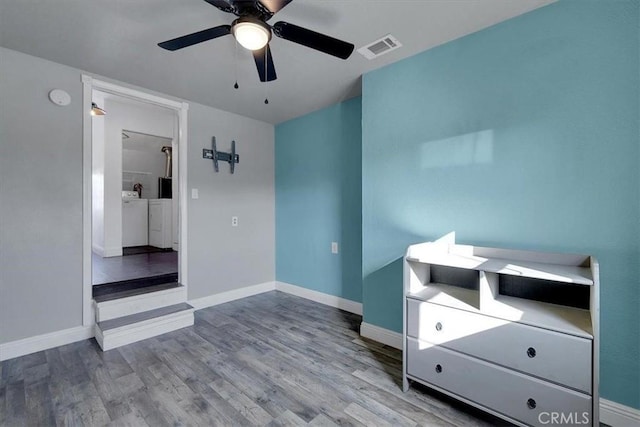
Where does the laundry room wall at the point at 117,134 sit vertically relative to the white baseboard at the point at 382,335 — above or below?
above

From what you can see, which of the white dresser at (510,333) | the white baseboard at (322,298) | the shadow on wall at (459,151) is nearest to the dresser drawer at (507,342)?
the white dresser at (510,333)

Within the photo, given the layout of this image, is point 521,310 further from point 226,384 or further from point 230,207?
point 230,207

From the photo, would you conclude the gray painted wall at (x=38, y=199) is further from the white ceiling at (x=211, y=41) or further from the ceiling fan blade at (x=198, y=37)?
the ceiling fan blade at (x=198, y=37)

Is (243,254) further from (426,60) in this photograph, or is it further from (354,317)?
(426,60)

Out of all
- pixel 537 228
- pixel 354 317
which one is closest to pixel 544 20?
pixel 537 228

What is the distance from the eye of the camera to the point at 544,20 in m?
1.67

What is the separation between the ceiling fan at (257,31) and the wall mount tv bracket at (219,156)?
70.4 inches

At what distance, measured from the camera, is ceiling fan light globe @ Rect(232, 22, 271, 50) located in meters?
1.45

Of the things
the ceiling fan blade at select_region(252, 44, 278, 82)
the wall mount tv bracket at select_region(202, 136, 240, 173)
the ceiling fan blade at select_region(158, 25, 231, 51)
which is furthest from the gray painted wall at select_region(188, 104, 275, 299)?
the ceiling fan blade at select_region(158, 25, 231, 51)

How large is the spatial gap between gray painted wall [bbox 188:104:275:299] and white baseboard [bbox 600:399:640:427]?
3342mm

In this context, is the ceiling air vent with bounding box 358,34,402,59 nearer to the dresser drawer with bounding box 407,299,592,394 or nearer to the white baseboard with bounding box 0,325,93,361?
the dresser drawer with bounding box 407,299,592,394

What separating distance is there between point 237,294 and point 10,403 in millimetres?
2069

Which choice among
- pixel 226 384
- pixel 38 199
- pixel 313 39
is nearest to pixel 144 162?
pixel 38 199

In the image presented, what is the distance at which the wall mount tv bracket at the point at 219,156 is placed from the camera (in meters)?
3.32
